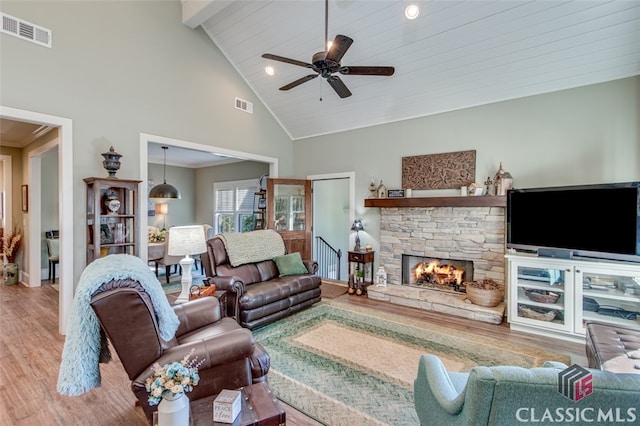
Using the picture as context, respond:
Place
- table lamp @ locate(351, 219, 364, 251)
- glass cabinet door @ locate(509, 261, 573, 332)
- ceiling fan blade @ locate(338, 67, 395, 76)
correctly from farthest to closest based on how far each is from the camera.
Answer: table lamp @ locate(351, 219, 364, 251) < glass cabinet door @ locate(509, 261, 573, 332) < ceiling fan blade @ locate(338, 67, 395, 76)

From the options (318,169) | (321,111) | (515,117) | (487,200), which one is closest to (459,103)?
(515,117)

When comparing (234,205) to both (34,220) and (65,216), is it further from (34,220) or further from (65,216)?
(65,216)

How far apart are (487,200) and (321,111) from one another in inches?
125

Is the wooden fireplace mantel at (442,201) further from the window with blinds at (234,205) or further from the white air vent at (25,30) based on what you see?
the white air vent at (25,30)

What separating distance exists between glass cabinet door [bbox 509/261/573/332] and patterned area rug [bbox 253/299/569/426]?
535 millimetres

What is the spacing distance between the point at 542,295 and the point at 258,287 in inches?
132

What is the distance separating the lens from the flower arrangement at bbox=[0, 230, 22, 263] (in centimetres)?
597

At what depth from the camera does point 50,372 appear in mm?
2709

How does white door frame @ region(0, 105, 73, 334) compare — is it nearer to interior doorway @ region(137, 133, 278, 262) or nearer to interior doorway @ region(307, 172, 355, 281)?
interior doorway @ region(137, 133, 278, 262)

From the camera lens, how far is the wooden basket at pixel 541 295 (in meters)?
3.53

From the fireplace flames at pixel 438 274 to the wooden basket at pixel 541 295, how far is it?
1150mm

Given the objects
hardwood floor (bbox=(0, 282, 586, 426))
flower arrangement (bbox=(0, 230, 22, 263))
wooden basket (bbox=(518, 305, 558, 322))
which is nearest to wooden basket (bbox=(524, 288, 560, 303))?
wooden basket (bbox=(518, 305, 558, 322))

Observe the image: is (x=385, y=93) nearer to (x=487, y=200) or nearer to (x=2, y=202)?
(x=487, y=200)

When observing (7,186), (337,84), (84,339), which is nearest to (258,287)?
(84,339)
